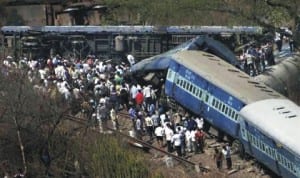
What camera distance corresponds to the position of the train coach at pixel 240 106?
23.0 meters

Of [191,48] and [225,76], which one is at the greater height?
[191,48]

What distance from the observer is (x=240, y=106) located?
87.6ft

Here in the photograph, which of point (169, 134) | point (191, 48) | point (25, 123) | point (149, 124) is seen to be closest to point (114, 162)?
point (169, 134)

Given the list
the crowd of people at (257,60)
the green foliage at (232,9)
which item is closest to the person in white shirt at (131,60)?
the green foliage at (232,9)

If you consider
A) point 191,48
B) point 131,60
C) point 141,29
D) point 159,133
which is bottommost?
point 159,133

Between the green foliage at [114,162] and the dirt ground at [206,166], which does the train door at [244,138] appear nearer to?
the dirt ground at [206,166]

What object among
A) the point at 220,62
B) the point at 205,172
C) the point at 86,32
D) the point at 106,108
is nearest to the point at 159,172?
the point at 205,172

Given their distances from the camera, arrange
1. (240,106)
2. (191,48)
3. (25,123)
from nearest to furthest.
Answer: (25,123)
(240,106)
(191,48)

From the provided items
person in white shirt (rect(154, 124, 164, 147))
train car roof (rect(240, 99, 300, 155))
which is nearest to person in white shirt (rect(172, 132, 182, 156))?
person in white shirt (rect(154, 124, 164, 147))

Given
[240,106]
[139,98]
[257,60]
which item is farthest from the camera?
[257,60]

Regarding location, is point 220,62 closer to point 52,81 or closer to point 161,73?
point 161,73

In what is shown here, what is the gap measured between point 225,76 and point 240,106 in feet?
8.34

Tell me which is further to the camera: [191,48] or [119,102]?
[191,48]

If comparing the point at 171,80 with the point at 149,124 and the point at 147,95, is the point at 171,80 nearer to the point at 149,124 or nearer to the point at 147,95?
the point at 147,95
